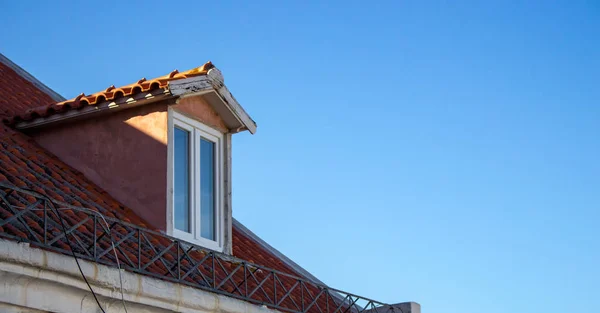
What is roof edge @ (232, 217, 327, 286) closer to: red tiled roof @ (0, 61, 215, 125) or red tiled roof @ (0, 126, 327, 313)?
red tiled roof @ (0, 126, 327, 313)

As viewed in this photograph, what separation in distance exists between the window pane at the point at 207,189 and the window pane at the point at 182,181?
0.28 m

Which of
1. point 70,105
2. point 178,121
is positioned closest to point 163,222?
point 178,121

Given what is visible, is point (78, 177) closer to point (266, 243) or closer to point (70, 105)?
point (70, 105)

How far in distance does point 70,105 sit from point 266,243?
361cm

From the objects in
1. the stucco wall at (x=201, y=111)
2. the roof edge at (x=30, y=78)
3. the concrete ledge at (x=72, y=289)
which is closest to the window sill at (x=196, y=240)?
the stucco wall at (x=201, y=111)

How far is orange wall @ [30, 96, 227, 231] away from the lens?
10.3m

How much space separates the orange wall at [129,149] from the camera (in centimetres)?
1034

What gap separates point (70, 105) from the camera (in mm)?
10930

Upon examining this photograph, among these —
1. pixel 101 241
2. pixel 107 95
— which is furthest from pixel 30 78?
pixel 101 241

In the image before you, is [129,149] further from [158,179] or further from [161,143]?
[158,179]

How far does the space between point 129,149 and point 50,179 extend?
104cm

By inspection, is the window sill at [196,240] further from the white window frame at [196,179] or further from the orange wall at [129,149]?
the orange wall at [129,149]

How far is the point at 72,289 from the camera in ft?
24.6

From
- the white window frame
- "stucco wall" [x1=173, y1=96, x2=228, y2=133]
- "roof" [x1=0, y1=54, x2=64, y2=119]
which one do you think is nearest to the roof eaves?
"stucco wall" [x1=173, y1=96, x2=228, y2=133]
